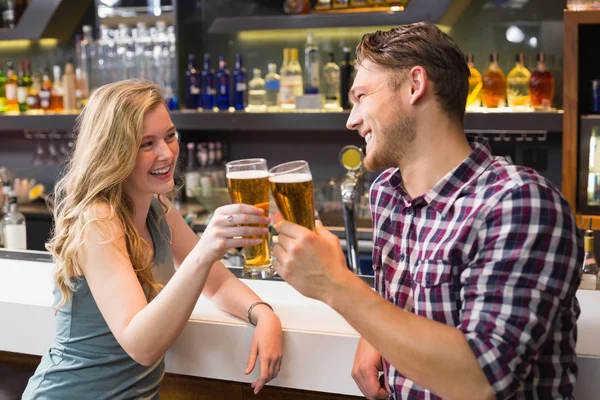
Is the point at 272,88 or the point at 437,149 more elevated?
the point at 272,88

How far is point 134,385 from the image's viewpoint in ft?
5.22

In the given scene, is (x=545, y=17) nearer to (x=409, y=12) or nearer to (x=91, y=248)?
(x=409, y=12)

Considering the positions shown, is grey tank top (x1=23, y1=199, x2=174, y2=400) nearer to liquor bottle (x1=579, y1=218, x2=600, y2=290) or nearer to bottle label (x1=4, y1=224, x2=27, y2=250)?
liquor bottle (x1=579, y1=218, x2=600, y2=290)

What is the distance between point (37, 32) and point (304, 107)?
1.66m

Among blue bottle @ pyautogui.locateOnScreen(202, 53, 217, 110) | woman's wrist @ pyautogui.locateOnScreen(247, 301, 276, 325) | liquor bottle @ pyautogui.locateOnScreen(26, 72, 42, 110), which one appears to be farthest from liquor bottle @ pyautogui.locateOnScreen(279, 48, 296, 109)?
woman's wrist @ pyautogui.locateOnScreen(247, 301, 276, 325)

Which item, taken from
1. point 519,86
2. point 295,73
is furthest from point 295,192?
point 295,73

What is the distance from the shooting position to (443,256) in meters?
1.24

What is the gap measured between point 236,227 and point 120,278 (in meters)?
0.36

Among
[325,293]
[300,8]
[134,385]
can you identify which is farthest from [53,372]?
[300,8]

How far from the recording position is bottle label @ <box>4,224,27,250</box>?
2719mm

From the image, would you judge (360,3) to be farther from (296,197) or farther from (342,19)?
(296,197)

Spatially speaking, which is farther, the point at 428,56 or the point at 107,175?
the point at 107,175

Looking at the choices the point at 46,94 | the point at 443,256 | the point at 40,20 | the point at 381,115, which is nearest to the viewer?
the point at 443,256

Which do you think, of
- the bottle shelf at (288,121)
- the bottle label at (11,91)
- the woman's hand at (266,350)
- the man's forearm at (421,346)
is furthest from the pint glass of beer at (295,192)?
the bottle label at (11,91)
